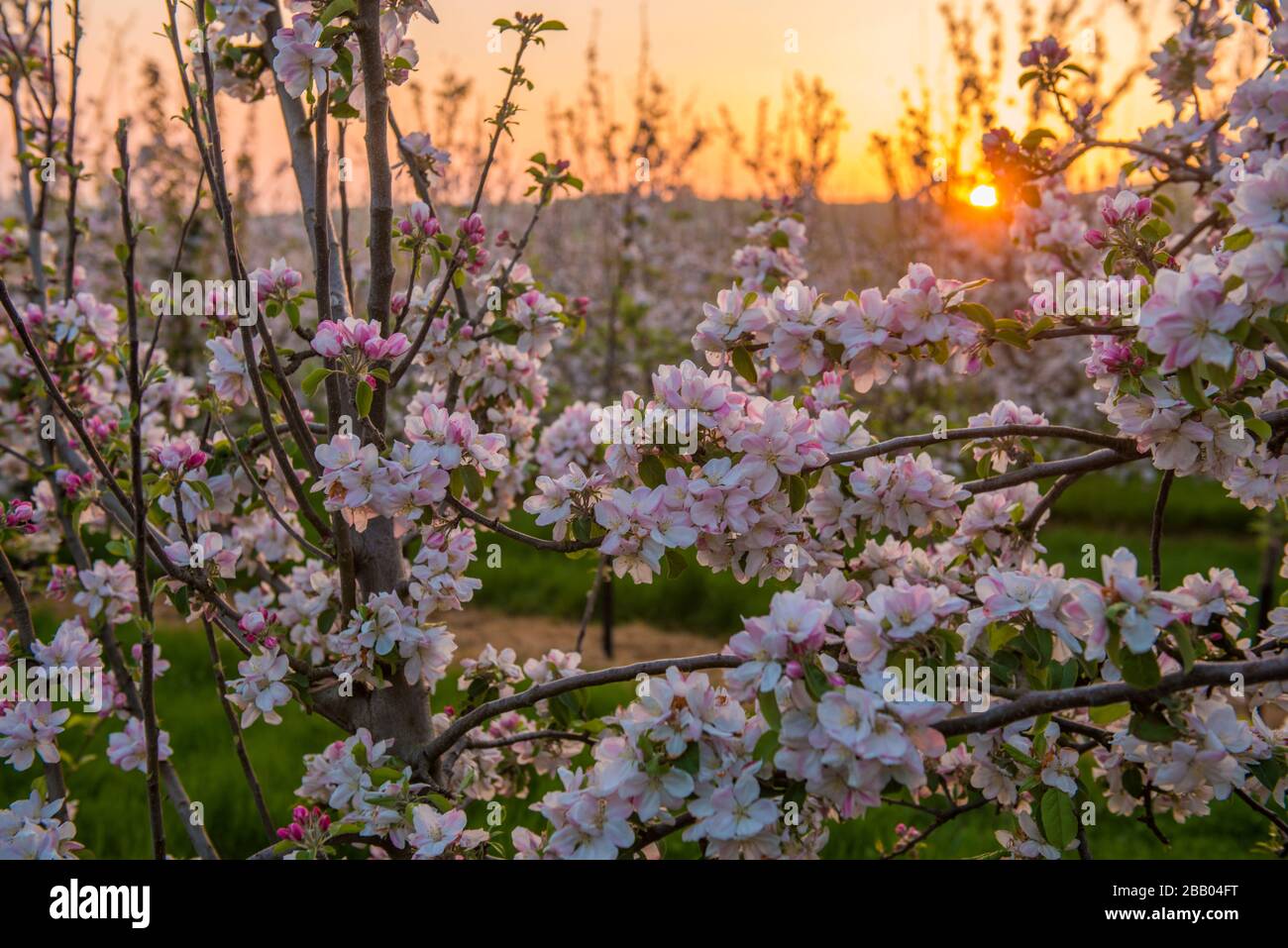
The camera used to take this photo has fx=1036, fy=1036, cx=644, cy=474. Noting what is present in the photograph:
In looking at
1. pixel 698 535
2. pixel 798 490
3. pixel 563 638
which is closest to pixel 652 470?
pixel 698 535

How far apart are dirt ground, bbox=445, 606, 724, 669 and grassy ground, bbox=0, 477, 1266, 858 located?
0.11m

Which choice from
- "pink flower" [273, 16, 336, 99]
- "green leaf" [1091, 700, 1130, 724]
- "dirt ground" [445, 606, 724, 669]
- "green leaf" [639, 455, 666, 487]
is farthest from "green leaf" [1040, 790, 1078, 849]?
"dirt ground" [445, 606, 724, 669]

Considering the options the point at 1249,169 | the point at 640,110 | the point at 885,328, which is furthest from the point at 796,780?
the point at 640,110

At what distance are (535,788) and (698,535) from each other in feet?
7.98

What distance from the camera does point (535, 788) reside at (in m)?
3.79

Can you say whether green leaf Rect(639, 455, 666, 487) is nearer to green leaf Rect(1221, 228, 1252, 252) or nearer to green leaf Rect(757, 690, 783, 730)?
green leaf Rect(757, 690, 783, 730)

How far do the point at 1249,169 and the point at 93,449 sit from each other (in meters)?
2.48

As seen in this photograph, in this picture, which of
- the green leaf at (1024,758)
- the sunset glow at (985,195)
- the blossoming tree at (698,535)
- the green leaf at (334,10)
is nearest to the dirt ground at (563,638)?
the blossoming tree at (698,535)

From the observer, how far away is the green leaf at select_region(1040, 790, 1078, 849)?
5.19ft

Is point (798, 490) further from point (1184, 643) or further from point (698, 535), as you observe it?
point (1184, 643)

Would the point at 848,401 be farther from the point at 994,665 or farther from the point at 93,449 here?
the point at 93,449

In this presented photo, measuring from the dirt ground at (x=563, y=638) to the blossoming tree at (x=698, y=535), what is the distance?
3.33 m

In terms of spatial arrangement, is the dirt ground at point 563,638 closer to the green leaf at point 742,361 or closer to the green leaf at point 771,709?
the green leaf at point 742,361

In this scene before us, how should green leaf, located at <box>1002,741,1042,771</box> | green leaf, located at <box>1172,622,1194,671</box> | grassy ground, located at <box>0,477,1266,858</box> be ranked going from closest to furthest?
green leaf, located at <box>1172,622,1194,671</box> < green leaf, located at <box>1002,741,1042,771</box> < grassy ground, located at <box>0,477,1266,858</box>
